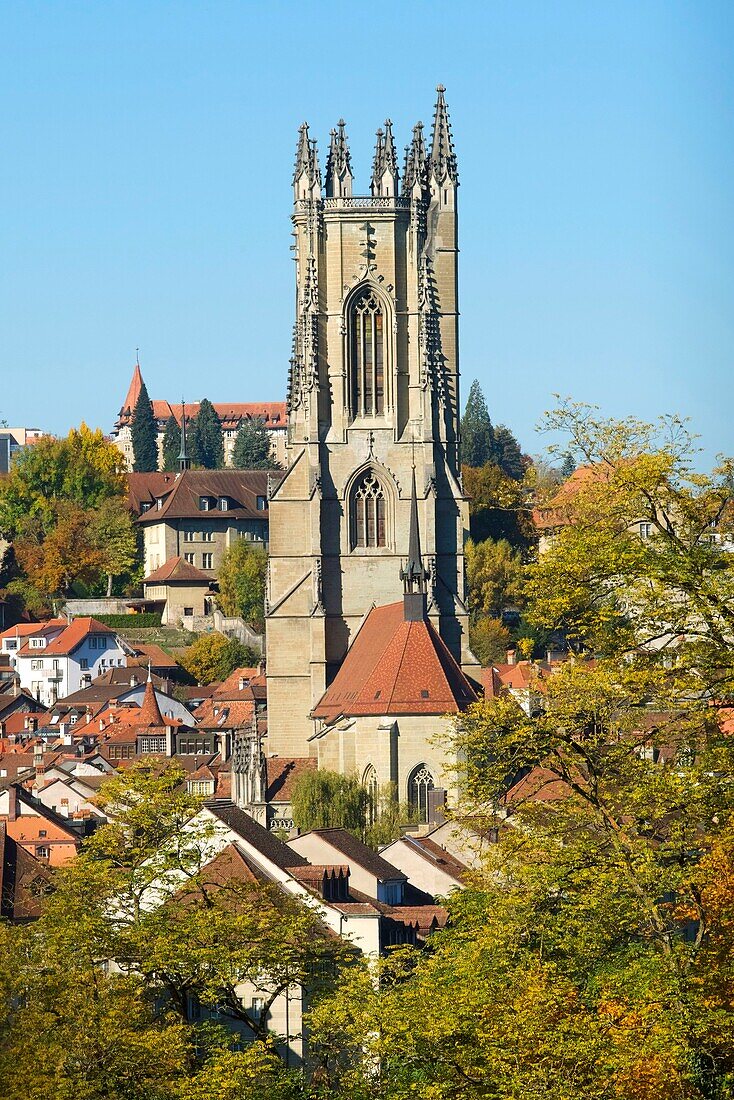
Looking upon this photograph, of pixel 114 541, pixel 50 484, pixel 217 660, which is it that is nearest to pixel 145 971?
pixel 217 660

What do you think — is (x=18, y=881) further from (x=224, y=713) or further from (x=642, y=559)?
(x=224, y=713)

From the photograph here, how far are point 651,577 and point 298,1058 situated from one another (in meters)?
15.3

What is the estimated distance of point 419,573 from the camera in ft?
274

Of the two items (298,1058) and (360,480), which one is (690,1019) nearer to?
(298,1058)

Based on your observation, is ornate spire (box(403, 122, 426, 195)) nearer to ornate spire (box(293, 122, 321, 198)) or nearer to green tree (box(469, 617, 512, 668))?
ornate spire (box(293, 122, 321, 198))

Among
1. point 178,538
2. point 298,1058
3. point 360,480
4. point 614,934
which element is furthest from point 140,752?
point 614,934

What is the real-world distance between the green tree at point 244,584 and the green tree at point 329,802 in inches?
2096

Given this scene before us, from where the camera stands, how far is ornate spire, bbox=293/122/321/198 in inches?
3526

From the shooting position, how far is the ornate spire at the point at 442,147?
3629 inches

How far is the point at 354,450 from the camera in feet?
289

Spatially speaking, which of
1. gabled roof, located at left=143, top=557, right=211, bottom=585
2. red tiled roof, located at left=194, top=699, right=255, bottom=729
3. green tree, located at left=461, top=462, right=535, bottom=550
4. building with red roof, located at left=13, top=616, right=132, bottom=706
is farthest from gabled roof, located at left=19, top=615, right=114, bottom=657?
green tree, located at left=461, top=462, right=535, bottom=550

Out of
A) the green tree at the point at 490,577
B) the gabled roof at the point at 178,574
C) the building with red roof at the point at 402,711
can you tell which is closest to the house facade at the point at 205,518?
the gabled roof at the point at 178,574

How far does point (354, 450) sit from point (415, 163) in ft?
35.0

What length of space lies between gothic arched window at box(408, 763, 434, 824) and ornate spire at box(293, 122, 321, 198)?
22335 millimetres
